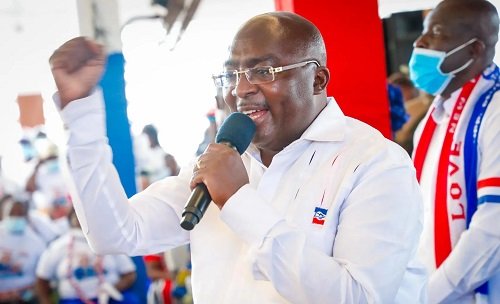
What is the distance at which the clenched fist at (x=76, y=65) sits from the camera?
1.54 metres

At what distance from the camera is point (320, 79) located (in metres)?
2.02

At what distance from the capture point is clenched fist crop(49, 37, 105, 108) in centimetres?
154

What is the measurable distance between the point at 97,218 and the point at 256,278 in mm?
421

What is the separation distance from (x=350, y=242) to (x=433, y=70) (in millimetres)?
1835

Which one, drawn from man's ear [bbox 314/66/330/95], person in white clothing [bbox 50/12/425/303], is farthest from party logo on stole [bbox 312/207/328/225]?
man's ear [bbox 314/66/330/95]

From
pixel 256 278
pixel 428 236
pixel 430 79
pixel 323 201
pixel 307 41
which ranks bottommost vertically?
pixel 428 236

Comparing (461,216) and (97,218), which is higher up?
(97,218)

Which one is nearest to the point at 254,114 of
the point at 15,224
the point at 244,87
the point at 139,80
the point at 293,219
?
the point at 244,87

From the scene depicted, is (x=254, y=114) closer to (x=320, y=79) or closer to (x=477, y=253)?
(x=320, y=79)

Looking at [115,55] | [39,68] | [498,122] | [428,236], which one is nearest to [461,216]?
[428,236]

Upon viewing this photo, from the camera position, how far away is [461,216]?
283 centimetres

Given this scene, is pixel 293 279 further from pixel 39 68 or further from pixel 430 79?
pixel 39 68

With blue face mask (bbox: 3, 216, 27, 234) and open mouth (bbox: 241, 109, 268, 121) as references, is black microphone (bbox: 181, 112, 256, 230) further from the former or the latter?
blue face mask (bbox: 3, 216, 27, 234)

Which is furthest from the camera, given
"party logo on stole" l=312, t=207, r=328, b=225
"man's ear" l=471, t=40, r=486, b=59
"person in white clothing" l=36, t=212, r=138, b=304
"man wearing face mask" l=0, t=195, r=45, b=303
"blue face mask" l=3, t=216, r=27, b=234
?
"blue face mask" l=3, t=216, r=27, b=234
